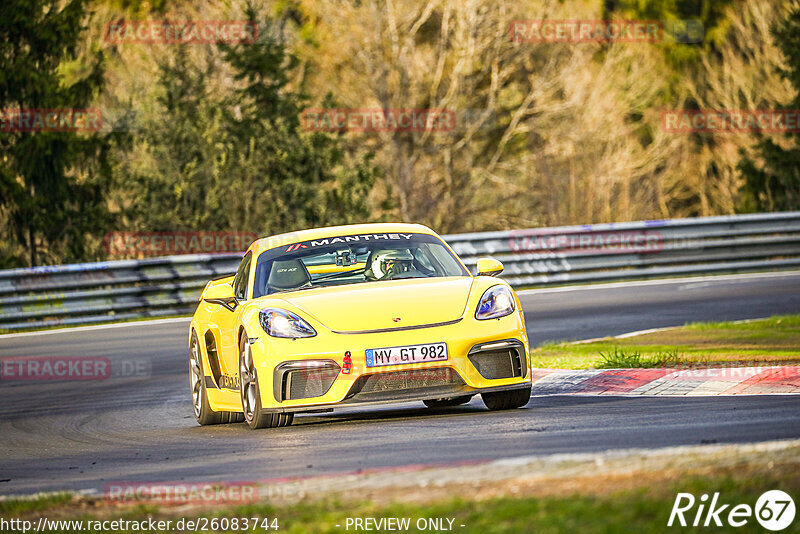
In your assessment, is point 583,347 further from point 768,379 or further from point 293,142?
point 293,142

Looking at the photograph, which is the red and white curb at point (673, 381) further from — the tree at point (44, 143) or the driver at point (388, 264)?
the tree at point (44, 143)

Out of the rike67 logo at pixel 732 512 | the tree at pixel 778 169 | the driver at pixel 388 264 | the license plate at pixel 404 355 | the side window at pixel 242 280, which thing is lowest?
the tree at pixel 778 169

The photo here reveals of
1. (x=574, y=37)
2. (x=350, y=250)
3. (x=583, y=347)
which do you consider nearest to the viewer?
(x=350, y=250)

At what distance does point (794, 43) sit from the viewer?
30969 mm

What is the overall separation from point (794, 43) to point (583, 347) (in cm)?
1932

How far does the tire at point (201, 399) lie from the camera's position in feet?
35.1

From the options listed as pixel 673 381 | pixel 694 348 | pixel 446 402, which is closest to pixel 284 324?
pixel 446 402

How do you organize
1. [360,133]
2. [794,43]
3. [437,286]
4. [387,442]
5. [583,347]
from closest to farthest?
1. [387,442]
2. [437,286]
3. [583,347]
4. [794,43]
5. [360,133]

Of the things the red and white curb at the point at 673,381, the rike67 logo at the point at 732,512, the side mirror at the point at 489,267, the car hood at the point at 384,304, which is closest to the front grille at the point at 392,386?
the car hood at the point at 384,304

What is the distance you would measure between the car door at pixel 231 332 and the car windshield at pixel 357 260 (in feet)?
0.76

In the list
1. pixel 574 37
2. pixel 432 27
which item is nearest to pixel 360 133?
pixel 432 27

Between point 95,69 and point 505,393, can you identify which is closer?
point 505,393

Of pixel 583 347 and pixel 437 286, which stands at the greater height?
pixel 437 286

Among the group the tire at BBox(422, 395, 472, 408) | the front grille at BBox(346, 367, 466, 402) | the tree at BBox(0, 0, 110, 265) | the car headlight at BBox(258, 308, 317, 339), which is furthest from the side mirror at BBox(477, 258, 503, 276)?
the tree at BBox(0, 0, 110, 265)
